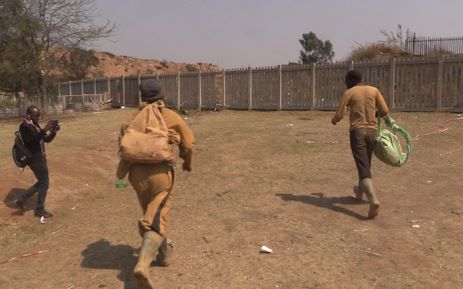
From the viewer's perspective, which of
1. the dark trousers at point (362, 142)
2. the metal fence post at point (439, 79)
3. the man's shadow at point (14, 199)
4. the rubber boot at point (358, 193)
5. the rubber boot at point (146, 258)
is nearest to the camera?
the rubber boot at point (146, 258)

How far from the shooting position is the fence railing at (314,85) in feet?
48.5

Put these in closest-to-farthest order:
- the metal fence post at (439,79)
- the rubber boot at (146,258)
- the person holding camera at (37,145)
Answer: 1. the rubber boot at (146,258)
2. the person holding camera at (37,145)
3. the metal fence post at (439,79)

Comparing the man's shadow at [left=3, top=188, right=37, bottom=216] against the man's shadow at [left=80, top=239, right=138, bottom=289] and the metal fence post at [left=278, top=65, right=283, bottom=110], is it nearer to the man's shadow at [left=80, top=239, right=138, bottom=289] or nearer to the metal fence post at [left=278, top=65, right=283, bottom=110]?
the man's shadow at [left=80, top=239, right=138, bottom=289]

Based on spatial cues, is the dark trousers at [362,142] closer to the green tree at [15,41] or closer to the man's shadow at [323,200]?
the man's shadow at [323,200]

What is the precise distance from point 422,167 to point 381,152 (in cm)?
272

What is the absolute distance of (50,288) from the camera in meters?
4.40

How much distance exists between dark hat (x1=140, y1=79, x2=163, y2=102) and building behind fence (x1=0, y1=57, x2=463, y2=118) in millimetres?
12516

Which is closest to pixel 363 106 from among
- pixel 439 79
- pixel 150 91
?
pixel 150 91

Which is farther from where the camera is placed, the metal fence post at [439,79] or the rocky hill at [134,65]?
the rocky hill at [134,65]

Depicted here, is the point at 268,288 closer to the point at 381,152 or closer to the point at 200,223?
the point at 200,223

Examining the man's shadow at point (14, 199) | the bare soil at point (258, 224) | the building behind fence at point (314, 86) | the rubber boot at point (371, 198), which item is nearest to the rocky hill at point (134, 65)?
the building behind fence at point (314, 86)

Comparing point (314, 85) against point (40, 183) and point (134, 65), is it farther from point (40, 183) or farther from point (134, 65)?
point (134, 65)

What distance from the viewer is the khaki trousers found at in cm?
404

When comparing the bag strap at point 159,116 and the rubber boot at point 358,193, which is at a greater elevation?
the bag strap at point 159,116
